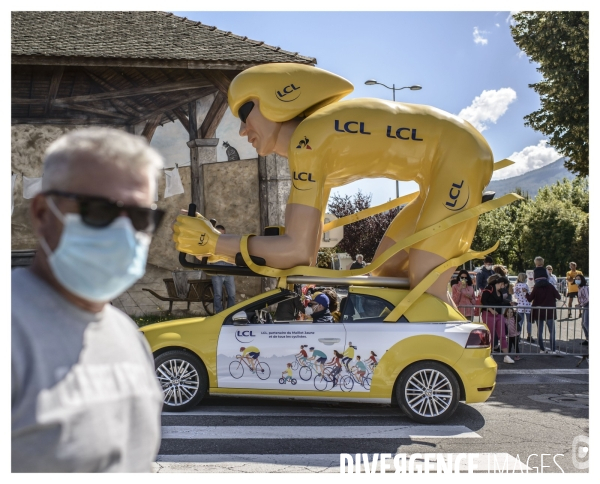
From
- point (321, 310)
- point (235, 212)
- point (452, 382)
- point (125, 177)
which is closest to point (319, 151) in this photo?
point (321, 310)

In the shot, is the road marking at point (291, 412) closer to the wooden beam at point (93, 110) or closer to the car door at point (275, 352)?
the car door at point (275, 352)

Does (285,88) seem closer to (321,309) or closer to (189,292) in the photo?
(321,309)

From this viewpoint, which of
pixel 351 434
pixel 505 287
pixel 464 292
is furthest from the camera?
pixel 464 292

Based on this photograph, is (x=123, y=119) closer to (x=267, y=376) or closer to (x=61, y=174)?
(x=267, y=376)

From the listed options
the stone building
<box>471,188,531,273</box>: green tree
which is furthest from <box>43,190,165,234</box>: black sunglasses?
<box>471,188,531,273</box>: green tree

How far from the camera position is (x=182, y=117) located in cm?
1557

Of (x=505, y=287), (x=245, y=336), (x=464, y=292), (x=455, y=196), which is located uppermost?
(x=455, y=196)

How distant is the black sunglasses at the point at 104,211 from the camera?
5.47 feet

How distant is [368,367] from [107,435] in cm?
549

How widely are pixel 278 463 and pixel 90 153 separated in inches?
173

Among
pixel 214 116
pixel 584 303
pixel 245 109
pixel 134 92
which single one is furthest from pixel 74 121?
pixel 584 303

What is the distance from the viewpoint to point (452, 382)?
22.7ft

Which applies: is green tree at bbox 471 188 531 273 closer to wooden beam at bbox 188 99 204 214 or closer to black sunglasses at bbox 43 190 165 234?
wooden beam at bbox 188 99 204 214
